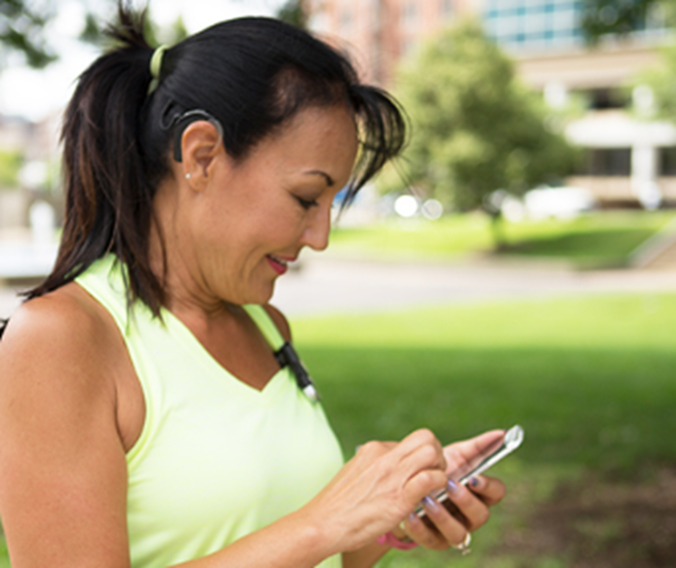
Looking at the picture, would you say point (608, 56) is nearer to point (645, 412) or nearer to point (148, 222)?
point (645, 412)

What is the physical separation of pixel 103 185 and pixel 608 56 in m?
44.6

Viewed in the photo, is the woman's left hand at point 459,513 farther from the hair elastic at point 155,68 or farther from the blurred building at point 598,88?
the blurred building at point 598,88

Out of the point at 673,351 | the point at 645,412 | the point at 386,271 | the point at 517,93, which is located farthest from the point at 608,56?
the point at 645,412

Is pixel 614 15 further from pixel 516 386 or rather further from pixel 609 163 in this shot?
pixel 609 163

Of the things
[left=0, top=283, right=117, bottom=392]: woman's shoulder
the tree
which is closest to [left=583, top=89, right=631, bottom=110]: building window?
the tree

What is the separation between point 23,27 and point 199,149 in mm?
4984

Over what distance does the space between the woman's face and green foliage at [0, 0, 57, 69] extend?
4.89 m

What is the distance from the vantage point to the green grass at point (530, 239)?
2248 cm

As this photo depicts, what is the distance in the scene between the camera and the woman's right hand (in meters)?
1.27

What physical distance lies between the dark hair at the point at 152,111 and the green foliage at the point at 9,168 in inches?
2534

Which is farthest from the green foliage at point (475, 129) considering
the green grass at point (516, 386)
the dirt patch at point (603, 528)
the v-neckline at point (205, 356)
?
the v-neckline at point (205, 356)

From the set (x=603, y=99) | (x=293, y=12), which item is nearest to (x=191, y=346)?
(x=293, y=12)

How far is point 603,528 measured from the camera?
13.7 feet

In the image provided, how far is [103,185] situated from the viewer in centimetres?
147
